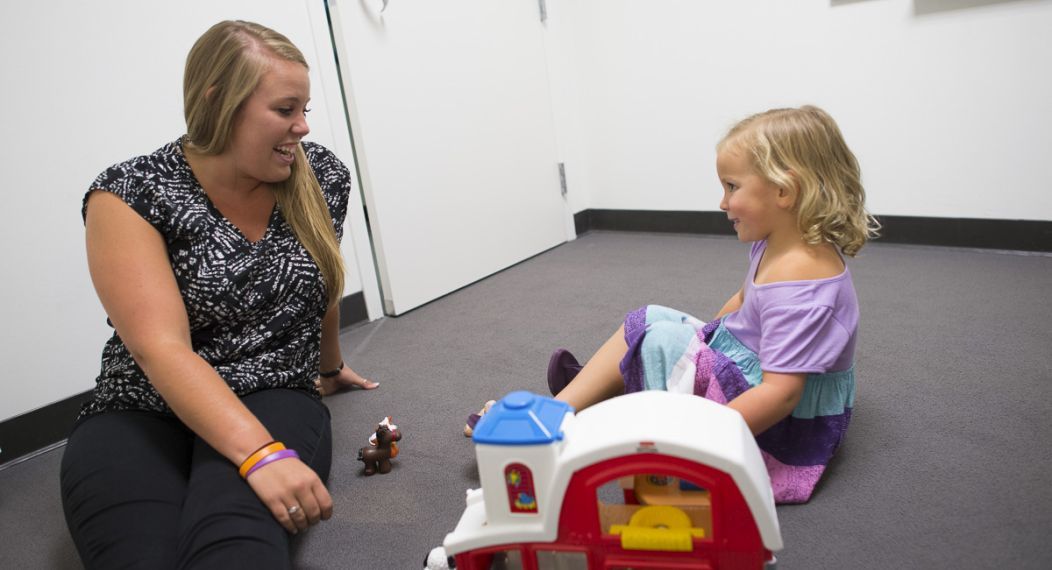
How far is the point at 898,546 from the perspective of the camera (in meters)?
0.92

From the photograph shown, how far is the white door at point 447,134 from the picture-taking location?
6.69 ft

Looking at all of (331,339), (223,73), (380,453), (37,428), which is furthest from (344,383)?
(223,73)

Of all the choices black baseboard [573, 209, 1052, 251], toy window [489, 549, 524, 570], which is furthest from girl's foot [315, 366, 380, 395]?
black baseboard [573, 209, 1052, 251]

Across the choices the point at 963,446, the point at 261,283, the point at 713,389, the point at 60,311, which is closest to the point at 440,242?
the point at 60,311

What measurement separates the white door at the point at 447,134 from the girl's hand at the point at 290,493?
1272 mm

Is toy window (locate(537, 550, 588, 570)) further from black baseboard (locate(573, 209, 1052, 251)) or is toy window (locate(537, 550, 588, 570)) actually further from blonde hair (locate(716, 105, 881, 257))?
black baseboard (locate(573, 209, 1052, 251))

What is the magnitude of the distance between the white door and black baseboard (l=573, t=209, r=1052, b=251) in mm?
464

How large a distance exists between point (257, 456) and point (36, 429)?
0.93 m

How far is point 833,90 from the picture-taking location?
2217mm

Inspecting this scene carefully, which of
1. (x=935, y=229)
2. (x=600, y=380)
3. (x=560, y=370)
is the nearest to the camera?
(x=600, y=380)

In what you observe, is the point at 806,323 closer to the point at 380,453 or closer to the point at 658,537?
the point at 658,537

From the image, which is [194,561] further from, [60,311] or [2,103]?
[2,103]

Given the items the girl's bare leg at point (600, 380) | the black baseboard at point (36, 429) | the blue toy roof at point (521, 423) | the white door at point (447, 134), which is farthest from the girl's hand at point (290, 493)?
the white door at point (447, 134)

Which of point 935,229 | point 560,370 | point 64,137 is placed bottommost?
point 935,229
